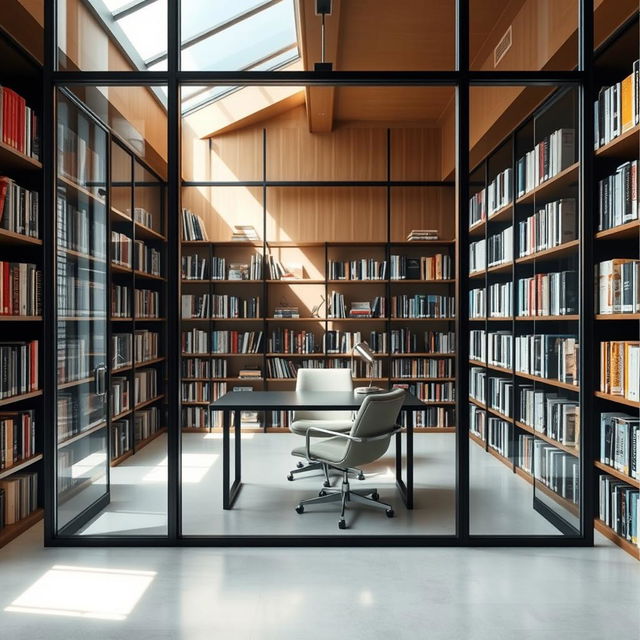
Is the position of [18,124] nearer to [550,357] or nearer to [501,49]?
[501,49]

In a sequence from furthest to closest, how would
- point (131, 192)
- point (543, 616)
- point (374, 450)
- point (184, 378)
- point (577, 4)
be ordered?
point (184, 378)
point (131, 192)
point (374, 450)
point (577, 4)
point (543, 616)

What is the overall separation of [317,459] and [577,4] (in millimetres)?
3085

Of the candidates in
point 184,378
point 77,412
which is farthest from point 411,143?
point 77,412

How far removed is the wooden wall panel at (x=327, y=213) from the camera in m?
7.33

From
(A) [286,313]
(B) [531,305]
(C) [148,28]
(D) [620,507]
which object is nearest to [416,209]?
(A) [286,313]

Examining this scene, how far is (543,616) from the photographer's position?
2594 mm

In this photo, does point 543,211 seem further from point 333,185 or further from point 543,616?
point 333,185

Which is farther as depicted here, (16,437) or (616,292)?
(16,437)

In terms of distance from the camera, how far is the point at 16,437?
3.58m

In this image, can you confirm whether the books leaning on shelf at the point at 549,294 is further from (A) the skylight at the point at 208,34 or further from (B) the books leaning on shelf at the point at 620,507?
(A) the skylight at the point at 208,34

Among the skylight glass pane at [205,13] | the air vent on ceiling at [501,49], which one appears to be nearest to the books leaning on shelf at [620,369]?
the air vent on ceiling at [501,49]

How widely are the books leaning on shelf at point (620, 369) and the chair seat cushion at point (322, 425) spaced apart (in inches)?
78.9

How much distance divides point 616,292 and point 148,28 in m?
2.99

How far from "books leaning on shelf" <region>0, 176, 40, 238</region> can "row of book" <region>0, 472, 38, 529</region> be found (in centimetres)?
149
